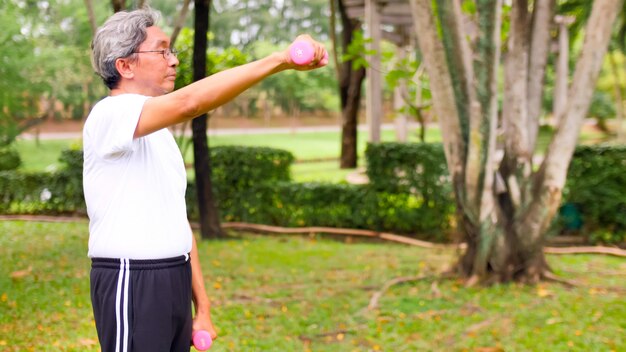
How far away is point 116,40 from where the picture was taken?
2.29 meters

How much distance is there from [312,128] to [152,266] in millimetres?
51066

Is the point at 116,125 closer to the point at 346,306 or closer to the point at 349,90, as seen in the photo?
the point at 346,306

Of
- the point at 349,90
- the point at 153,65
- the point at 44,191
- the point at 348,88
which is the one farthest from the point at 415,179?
the point at 153,65

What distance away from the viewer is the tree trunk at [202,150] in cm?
1046

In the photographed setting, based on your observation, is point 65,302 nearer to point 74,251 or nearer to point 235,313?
point 235,313

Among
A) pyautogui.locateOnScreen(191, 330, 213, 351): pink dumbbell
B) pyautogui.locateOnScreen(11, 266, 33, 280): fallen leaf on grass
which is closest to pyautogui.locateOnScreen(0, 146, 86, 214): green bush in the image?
pyautogui.locateOnScreen(11, 266, 33, 280): fallen leaf on grass

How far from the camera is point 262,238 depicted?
11586mm

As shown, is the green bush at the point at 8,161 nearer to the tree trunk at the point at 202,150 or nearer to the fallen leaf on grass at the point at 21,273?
the tree trunk at the point at 202,150

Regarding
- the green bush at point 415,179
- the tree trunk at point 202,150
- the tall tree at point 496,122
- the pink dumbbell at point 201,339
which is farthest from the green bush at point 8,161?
the pink dumbbell at point 201,339

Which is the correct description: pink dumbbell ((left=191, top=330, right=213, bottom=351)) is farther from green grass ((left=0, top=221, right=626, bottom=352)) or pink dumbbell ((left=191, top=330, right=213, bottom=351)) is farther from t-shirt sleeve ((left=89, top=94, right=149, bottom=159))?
green grass ((left=0, top=221, right=626, bottom=352))

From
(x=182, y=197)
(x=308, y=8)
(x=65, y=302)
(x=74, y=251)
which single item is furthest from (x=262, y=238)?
(x=308, y=8)

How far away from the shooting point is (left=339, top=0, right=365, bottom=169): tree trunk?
1900 cm

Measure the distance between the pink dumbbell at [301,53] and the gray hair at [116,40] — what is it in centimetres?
53

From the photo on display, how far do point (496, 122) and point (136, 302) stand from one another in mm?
5242
